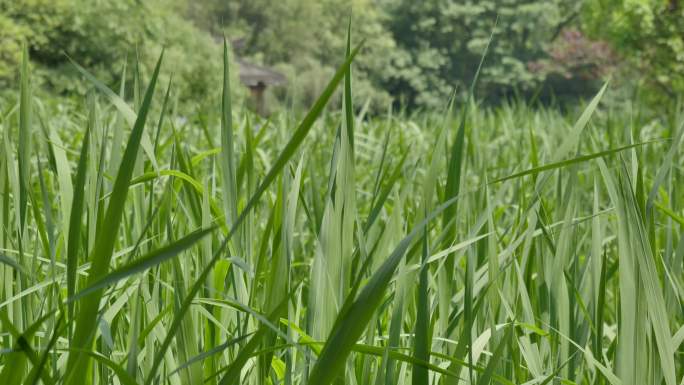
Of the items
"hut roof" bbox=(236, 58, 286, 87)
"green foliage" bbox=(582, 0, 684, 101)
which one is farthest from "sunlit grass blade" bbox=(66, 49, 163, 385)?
"hut roof" bbox=(236, 58, 286, 87)

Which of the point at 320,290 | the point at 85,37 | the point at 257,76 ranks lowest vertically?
the point at 320,290

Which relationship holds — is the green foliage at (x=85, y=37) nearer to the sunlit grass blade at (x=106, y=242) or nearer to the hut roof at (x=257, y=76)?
the hut roof at (x=257, y=76)

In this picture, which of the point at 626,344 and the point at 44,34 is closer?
the point at 626,344

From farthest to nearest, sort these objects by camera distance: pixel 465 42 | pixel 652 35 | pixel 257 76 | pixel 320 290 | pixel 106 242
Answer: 1. pixel 465 42
2. pixel 257 76
3. pixel 652 35
4. pixel 320 290
5. pixel 106 242

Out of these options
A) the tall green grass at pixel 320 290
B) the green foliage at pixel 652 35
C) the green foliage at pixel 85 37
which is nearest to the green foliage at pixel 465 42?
the green foliage at pixel 85 37

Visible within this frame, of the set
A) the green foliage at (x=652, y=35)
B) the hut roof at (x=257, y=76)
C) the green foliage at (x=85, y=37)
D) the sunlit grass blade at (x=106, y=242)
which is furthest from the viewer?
the hut roof at (x=257, y=76)

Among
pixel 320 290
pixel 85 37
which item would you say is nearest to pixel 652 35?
pixel 85 37

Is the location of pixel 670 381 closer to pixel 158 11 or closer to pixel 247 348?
pixel 247 348

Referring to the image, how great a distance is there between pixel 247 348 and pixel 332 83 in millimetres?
141

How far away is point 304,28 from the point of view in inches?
1195

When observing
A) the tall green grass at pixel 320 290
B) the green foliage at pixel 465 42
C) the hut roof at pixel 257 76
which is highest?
the green foliage at pixel 465 42

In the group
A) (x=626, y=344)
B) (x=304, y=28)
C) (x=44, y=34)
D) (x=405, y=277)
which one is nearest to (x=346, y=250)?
(x=405, y=277)

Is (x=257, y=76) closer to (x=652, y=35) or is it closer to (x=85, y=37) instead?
(x=85, y=37)

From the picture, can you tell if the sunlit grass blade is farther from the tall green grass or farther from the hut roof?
the hut roof
